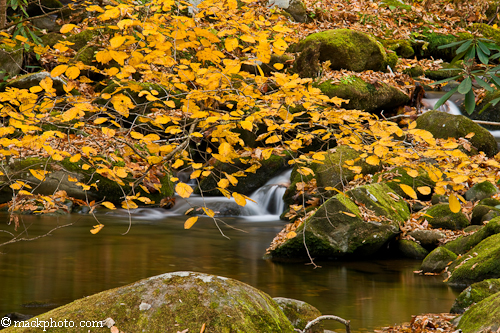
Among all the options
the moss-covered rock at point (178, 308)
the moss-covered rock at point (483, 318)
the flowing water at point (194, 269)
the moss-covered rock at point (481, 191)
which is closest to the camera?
the moss-covered rock at point (178, 308)

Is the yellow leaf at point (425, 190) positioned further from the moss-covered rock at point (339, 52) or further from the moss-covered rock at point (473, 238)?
the moss-covered rock at point (339, 52)

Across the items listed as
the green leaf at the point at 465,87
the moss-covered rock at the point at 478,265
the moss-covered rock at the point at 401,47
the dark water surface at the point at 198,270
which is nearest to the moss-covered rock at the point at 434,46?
the moss-covered rock at the point at 401,47

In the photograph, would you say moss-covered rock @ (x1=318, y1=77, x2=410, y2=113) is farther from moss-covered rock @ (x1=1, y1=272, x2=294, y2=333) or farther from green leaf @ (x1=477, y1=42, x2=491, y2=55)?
moss-covered rock @ (x1=1, y1=272, x2=294, y2=333)

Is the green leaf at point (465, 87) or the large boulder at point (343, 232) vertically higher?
the green leaf at point (465, 87)

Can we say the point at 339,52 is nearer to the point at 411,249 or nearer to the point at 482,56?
the point at 411,249

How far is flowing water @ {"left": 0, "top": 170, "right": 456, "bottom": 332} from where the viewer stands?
16.1 feet

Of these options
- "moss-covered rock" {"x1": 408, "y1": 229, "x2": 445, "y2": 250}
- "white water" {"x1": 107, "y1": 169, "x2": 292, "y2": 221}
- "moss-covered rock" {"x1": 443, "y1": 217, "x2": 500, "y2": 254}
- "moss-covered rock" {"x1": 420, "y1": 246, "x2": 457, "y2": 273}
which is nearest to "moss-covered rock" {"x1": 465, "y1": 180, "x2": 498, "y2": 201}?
"moss-covered rock" {"x1": 408, "y1": 229, "x2": 445, "y2": 250}

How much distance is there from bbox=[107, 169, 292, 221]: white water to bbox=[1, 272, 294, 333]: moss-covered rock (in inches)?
297

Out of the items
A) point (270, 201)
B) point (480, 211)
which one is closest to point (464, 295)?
point (480, 211)

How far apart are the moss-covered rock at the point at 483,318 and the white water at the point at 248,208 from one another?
695 cm

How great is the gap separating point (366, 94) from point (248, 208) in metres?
4.53

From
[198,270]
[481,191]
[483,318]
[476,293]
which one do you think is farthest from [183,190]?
[481,191]

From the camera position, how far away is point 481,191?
8.32m

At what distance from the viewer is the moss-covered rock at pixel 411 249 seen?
6.95 metres
